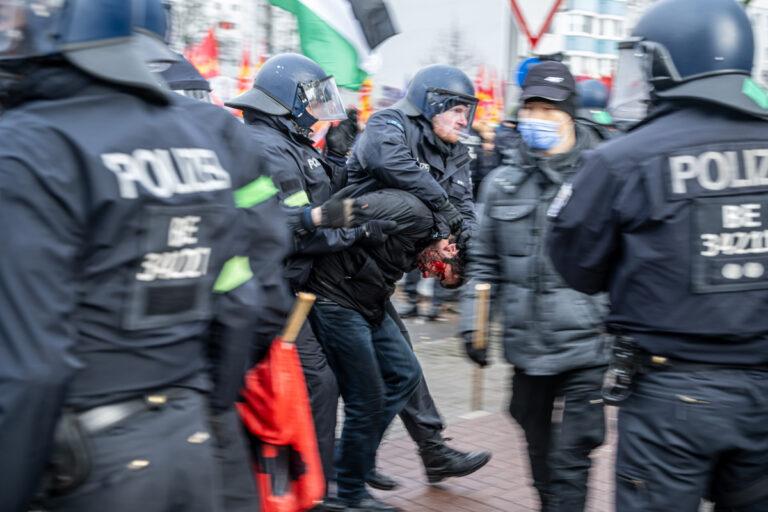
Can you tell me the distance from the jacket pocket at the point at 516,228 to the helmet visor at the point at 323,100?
104 centimetres

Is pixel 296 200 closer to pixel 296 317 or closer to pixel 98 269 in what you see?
pixel 296 317

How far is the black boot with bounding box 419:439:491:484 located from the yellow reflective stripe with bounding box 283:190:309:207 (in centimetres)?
164

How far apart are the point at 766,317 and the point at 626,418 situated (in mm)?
497

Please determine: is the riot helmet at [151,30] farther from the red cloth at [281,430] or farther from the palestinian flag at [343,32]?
the palestinian flag at [343,32]

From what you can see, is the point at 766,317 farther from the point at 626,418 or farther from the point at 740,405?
the point at 626,418

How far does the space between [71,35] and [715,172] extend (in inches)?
68.3

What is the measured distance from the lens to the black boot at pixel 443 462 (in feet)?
16.5

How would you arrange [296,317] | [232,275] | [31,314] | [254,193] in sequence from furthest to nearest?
1. [296,317]
2. [254,193]
3. [232,275]
4. [31,314]

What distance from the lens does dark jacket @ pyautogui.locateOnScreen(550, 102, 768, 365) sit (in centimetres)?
266

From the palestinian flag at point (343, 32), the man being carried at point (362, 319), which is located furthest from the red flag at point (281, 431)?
the palestinian flag at point (343, 32)

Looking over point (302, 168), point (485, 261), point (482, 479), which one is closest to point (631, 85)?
point (485, 261)

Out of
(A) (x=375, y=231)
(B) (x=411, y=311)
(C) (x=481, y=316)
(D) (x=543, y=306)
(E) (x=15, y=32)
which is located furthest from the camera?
(B) (x=411, y=311)

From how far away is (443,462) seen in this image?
5.03m

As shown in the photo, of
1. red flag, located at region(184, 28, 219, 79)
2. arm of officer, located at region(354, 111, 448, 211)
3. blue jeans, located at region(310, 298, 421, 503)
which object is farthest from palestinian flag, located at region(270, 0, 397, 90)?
red flag, located at region(184, 28, 219, 79)
